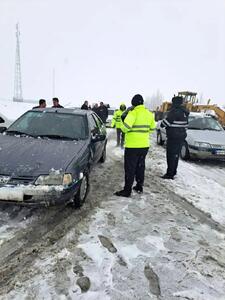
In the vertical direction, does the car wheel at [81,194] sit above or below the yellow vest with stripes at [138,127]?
below

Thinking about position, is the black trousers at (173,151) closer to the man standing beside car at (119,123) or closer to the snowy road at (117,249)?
the snowy road at (117,249)

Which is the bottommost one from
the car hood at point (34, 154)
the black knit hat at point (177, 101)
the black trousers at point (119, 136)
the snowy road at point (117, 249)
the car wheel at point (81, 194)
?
the black trousers at point (119, 136)

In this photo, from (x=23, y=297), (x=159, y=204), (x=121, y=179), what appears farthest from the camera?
(x=121, y=179)

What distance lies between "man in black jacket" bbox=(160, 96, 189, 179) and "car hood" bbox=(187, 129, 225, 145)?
2408mm

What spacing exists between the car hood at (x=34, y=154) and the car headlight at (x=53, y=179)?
0.25ft

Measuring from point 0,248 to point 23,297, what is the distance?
1020 mm

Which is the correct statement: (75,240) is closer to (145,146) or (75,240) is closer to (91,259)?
(91,259)

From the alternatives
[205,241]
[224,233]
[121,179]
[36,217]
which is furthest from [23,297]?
[121,179]

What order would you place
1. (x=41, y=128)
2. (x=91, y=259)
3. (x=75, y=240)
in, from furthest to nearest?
(x=41, y=128) < (x=75, y=240) < (x=91, y=259)

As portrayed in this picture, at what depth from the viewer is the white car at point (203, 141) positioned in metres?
9.57

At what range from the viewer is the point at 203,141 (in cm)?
968

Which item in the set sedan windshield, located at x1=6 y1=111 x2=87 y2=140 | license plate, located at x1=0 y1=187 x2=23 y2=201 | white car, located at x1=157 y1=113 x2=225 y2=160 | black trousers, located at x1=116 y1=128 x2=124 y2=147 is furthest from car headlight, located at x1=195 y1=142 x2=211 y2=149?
license plate, located at x1=0 y1=187 x2=23 y2=201

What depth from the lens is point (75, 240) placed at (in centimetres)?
400

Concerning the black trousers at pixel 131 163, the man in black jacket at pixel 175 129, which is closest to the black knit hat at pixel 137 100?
the black trousers at pixel 131 163
